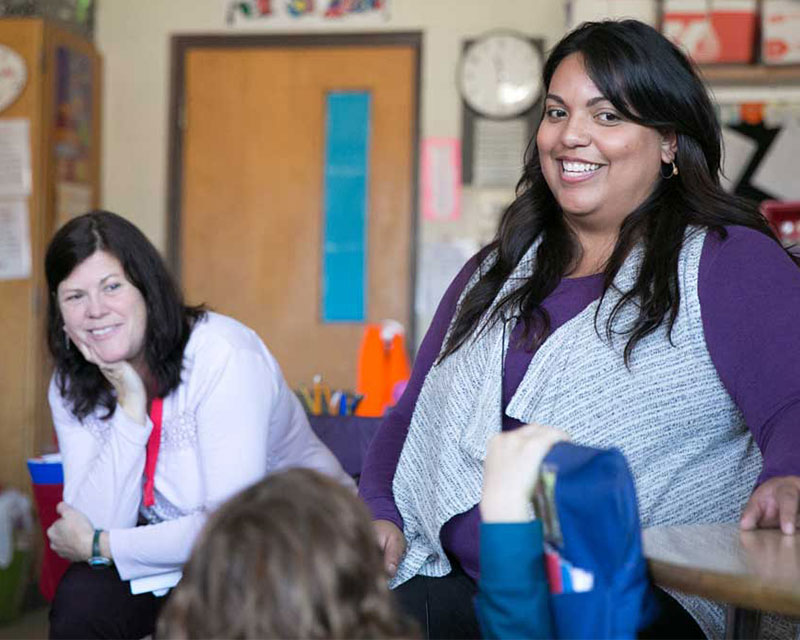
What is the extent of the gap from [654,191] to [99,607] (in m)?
1.20

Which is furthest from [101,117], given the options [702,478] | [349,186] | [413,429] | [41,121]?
[702,478]

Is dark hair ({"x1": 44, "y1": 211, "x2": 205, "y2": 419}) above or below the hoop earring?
below

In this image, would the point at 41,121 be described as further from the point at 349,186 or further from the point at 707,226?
the point at 707,226

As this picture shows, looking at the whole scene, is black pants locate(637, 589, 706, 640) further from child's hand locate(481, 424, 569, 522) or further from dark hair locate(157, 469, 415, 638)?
A: dark hair locate(157, 469, 415, 638)

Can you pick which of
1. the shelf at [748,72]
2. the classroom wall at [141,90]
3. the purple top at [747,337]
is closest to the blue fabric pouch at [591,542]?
the purple top at [747,337]

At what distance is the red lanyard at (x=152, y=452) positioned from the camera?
87.1 inches

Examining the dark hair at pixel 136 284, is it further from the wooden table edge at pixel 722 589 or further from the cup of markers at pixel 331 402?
the wooden table edge at pixel 722 589

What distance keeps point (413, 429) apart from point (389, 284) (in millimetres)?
2978

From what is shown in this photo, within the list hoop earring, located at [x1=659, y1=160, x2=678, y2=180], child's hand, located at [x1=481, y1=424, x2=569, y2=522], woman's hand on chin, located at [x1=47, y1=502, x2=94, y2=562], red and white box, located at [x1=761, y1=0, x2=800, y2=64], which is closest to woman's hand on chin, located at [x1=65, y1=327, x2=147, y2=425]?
woman's hand on chin, located at [x1=47, y1=502, x2=94, y2=562]

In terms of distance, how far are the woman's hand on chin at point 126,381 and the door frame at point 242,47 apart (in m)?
2.57

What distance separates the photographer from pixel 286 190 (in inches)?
193

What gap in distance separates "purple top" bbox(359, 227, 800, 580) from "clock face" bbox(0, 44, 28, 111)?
3228 millimetres

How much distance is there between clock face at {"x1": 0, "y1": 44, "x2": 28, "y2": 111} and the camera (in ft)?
14.6

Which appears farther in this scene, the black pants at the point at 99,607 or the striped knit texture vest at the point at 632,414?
the black pants at the point at 99,607
